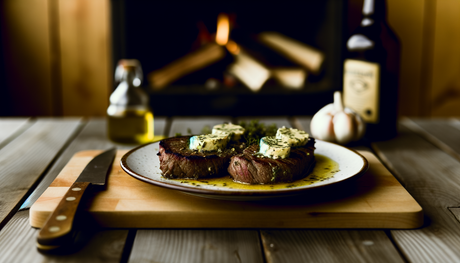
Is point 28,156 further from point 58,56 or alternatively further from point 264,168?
point 58,56

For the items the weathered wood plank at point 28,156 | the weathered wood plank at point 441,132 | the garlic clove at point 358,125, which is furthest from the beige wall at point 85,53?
the garlic clove at point 358,125

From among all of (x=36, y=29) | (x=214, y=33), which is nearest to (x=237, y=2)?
(x=214, y=33)

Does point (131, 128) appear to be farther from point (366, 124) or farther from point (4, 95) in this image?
point (4, 95)

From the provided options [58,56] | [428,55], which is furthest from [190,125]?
[428,55]

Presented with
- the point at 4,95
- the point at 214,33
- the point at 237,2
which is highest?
the point at 237,2

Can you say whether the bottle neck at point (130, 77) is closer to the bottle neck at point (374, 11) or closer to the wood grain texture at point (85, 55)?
the bottle neck at point (374, 11)
